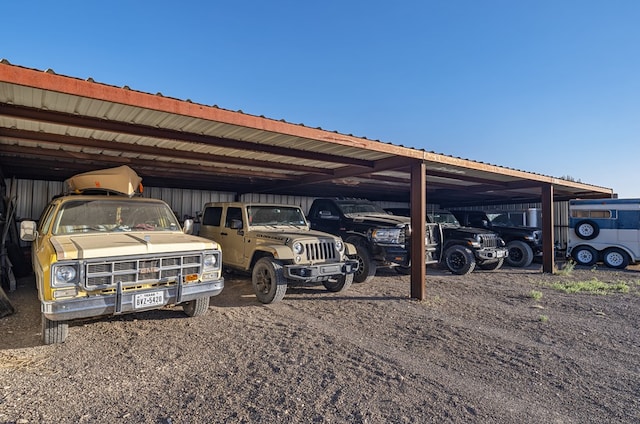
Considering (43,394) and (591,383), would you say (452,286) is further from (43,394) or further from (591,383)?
(43,394)

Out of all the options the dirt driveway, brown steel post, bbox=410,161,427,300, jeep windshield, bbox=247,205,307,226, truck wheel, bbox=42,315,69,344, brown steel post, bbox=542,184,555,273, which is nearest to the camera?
the dirt driveway

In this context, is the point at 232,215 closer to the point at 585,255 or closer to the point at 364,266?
the point at 364,266

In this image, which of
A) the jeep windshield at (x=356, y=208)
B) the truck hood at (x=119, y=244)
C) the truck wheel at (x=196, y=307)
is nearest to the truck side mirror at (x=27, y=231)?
the truck hood at (x=119, y=244)

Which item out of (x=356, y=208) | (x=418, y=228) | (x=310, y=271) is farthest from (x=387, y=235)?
(x=310, y=271)

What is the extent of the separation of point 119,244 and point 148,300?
2.42ft

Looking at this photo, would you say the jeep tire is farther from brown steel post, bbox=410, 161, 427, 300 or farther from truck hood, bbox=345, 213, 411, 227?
brown steel post, bbox=410, 161, 427, 300

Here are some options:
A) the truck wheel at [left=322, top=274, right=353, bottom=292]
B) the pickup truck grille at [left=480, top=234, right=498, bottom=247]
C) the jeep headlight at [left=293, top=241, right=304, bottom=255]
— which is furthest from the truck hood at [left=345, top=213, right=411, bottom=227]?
the jeep headlight at [left=293, top=241, right=304, bottom=255]

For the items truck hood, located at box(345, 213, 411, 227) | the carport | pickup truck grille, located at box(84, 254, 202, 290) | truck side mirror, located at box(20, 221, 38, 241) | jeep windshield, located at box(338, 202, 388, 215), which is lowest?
pickup truck grille, located at box(84, 254, 202, 290)

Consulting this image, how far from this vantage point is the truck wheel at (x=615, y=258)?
11336mm

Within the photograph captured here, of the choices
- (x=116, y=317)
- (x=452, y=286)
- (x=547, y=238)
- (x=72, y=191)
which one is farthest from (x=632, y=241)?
(x=72, y=191)

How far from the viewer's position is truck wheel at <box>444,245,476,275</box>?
936 cm

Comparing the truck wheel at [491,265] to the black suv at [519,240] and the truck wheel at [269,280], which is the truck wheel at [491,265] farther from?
the truck wheel at [269,280]

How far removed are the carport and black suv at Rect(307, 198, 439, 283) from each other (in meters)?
0.89

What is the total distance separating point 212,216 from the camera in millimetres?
8102
